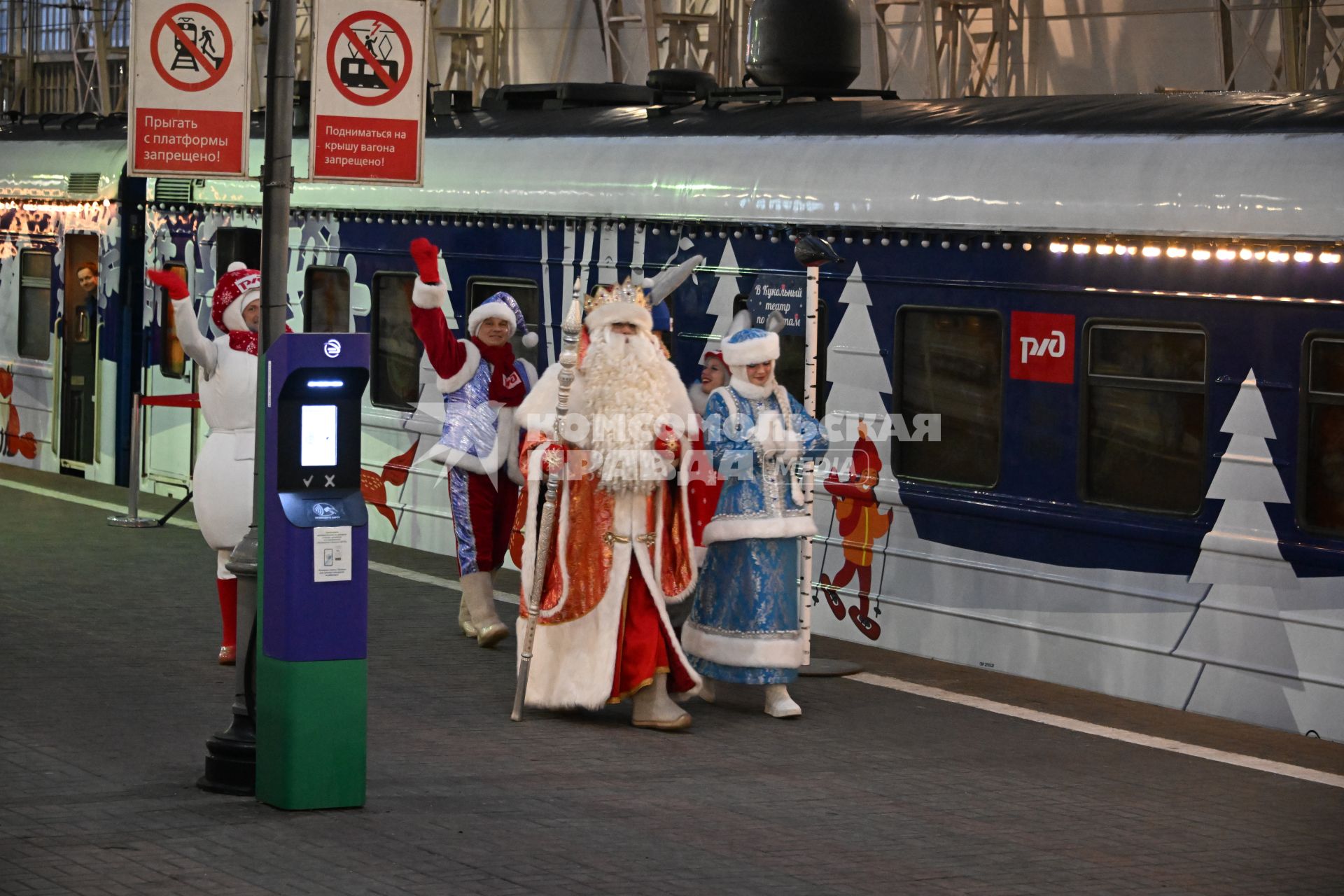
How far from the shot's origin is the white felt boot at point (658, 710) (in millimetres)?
8758

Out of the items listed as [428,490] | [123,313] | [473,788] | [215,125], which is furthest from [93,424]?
[473,788]

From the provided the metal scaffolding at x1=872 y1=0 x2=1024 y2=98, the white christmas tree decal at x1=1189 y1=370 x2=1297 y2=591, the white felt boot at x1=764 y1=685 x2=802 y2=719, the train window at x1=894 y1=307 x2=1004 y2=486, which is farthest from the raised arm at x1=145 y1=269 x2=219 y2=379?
the metal scaffolding at x1=872 y1=0 x2=1024 y2=98

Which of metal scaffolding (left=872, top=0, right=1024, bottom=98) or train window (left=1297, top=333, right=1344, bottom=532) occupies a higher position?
metal scaffolding (left=872, top=0, right=1024, bottom=98)

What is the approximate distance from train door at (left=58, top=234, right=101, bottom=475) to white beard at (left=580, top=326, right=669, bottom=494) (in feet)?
31.2

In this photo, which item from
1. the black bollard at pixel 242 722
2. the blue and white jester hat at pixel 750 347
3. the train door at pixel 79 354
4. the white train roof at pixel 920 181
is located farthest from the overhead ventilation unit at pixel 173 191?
the black bollard at pixel 242 722

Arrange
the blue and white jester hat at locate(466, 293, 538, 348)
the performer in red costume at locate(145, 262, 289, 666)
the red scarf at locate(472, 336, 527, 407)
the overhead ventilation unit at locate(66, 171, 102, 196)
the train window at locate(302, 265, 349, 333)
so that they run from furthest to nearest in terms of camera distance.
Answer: the overhead ventilation unit at locate(66, 171, 102, 196)
the train window at locate(302, 265, 349, 333)
the red scarf at locate(472, 336, 527, 407)
the blue and white jester hat at locate(466, 293, 538, 348)
the performer in red costume at locate(145, 262, 289, 666)

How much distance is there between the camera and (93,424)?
17.5 metres

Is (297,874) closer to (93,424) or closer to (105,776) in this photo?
(105,776)

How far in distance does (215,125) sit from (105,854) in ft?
10.9

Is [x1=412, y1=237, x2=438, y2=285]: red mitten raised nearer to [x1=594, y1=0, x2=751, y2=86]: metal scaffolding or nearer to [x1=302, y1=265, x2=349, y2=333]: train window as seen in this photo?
[x1=302, y1=265, x2=349, y2=333]: train window

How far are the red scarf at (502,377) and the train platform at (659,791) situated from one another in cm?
121

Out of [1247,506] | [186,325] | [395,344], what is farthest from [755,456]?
[395,344]

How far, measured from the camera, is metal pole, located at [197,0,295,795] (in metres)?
7.42

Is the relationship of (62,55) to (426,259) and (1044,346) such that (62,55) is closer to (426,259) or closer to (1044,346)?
(426,259)
